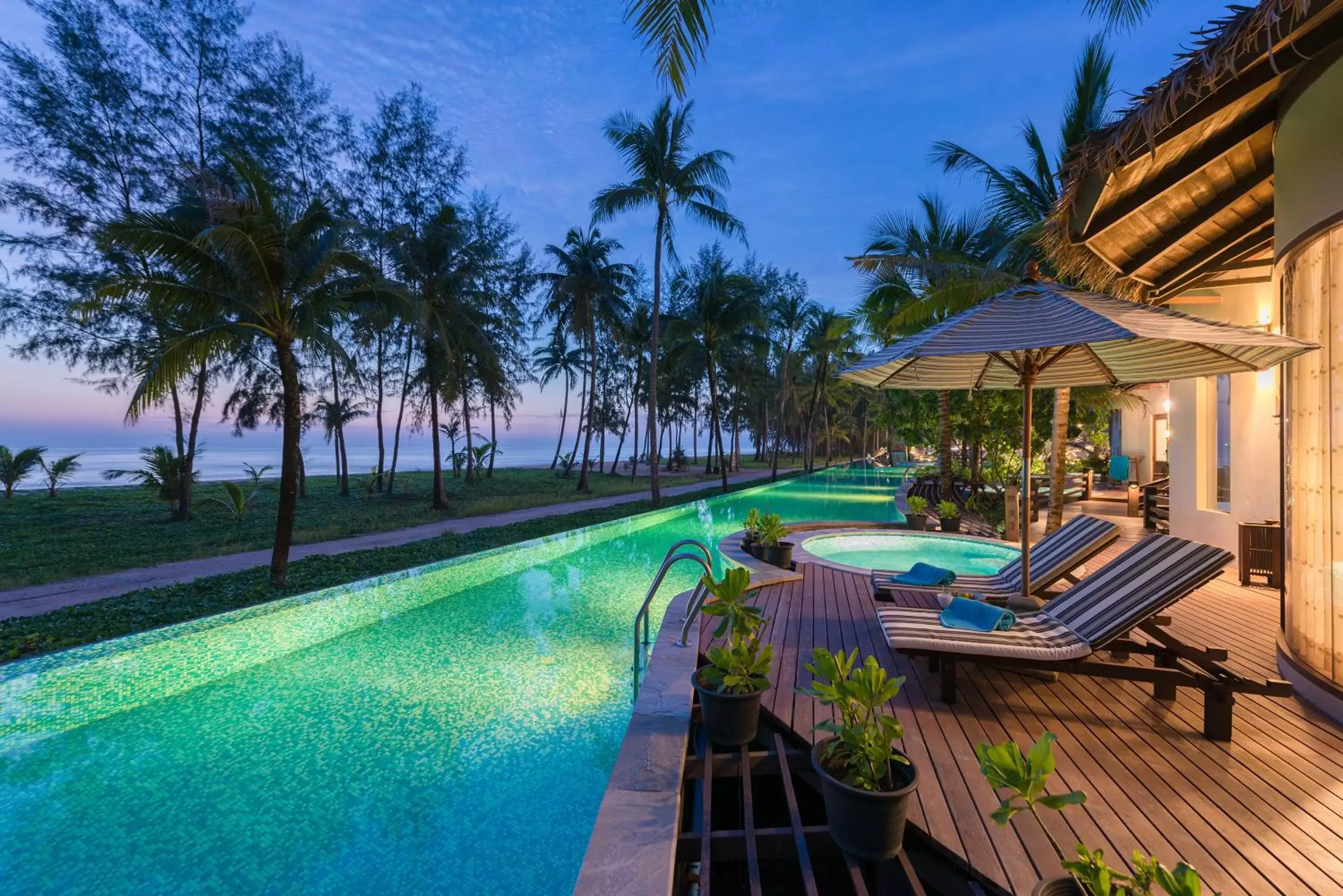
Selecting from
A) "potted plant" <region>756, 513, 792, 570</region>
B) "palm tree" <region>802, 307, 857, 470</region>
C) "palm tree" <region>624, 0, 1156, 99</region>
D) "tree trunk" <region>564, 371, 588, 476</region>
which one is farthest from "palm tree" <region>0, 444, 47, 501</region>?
"palm tree" <region>802, 307, 857, 470</region>

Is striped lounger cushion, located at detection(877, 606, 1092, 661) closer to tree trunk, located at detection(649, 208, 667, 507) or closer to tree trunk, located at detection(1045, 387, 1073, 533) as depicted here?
tree trunk, located at detection(1045, 387, 1073, 533)

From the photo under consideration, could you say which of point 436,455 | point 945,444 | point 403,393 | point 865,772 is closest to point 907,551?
point 945,444

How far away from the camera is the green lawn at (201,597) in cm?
461

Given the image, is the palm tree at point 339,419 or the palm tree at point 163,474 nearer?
the palm tree at point 163,474

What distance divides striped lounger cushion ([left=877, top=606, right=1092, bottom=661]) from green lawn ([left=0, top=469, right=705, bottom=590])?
1007 cm

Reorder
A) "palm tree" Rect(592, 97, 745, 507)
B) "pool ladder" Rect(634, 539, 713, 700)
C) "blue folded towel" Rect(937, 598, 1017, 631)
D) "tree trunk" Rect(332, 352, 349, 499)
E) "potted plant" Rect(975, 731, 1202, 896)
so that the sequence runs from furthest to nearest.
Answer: "tree trunk" Rect(332, 352, 349, 499), "palm tree" Rect(592, 97, 745, 507), "pool ladder" Rect(634, 539, 713, 700), "blue folded towel" Rect(937, 598, 1017, 631), "potted plant" Rect(975, 731, 1202, 896)

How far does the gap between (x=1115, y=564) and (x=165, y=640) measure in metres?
7.09

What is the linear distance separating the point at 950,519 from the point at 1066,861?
9.17 m

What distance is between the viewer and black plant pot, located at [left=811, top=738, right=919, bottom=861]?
6.19ft

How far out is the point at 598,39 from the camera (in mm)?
5254

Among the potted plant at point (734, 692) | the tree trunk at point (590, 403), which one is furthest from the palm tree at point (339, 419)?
the potted plant at point (734, 692)

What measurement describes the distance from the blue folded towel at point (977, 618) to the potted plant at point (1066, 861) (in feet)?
5.37

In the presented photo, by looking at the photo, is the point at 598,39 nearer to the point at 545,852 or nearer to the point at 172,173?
the point at 545,852

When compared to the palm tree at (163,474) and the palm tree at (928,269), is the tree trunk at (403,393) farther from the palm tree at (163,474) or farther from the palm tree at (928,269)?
the palm tree at (928,269)
